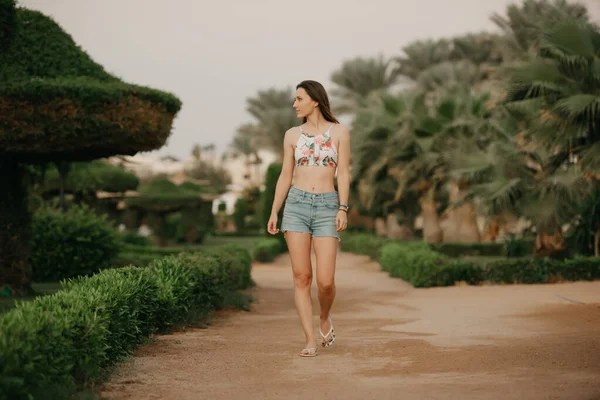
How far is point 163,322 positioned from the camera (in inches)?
299

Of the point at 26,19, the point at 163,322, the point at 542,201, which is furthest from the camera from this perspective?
the point at 542,201

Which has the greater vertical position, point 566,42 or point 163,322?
point 566,42

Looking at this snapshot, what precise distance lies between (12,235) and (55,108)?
292 cm

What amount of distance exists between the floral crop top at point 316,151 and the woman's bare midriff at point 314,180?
0.04 m

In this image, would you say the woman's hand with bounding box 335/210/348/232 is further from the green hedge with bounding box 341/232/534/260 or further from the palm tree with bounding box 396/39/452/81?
the palm tree with bounding box 396/39/452/81

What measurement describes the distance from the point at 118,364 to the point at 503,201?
36.5 feet

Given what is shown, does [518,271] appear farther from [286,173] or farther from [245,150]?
[245,150]

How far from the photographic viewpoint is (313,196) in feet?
19.9

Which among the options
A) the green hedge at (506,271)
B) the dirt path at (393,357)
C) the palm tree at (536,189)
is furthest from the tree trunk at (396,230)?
the dirt path at (393,357)

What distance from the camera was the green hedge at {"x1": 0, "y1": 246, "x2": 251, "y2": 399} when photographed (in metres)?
4.00

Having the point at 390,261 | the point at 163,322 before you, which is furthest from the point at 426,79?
the point at 163,322

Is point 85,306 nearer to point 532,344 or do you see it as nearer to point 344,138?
point 344,138

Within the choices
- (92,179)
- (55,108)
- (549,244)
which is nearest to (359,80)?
(92,179)

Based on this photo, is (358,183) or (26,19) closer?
(26,19)
